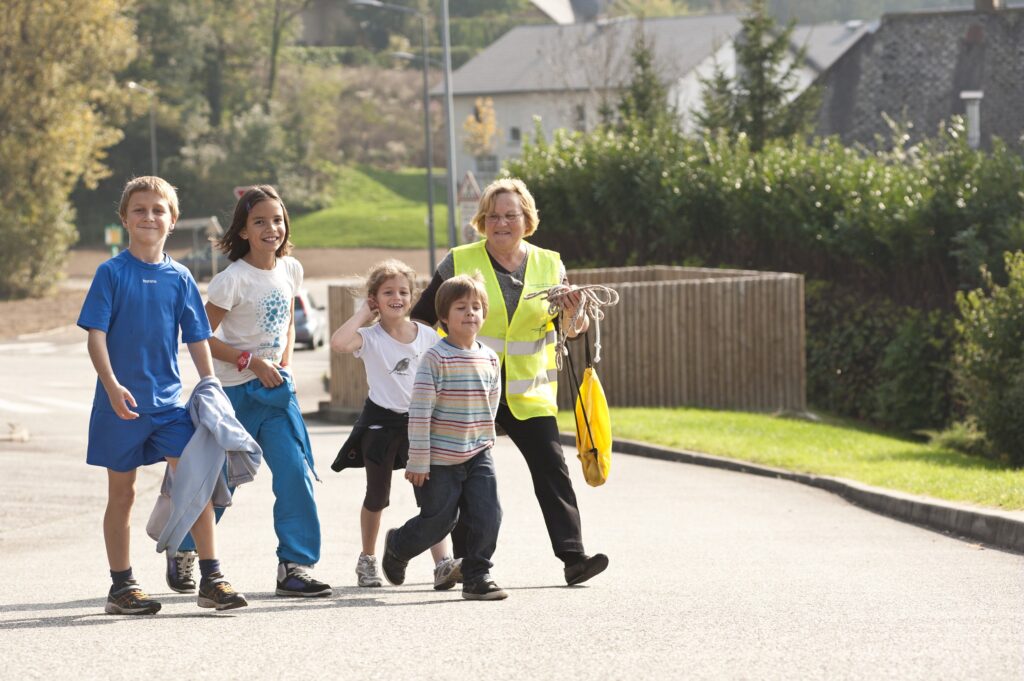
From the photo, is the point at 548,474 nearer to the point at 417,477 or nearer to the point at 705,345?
the point at 417,477

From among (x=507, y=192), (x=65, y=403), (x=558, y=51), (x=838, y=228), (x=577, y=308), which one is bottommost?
(x=65, y=403)

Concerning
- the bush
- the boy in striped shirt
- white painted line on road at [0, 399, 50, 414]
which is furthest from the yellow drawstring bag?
white painted line on road at [0, 399, 50, 414]

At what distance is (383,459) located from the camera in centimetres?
809

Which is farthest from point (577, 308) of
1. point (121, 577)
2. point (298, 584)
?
point (121, 577)

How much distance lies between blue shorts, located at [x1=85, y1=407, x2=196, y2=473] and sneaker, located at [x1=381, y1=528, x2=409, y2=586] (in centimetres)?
135

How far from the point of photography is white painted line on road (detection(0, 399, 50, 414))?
→ 22.6 meters

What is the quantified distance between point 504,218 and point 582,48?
66.5 m

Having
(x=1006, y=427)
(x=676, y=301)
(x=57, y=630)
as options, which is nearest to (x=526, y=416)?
(x=57, y=630)

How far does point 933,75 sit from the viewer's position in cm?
5056

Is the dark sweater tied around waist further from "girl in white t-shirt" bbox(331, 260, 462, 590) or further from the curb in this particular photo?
the curb

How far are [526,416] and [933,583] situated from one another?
82.4 inches

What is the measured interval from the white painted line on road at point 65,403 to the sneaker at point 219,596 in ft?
54.8

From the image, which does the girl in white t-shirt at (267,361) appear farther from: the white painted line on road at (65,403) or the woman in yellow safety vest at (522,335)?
the white painted line on road at (65,403)

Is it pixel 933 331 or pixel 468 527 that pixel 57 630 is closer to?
pixel 468 527
